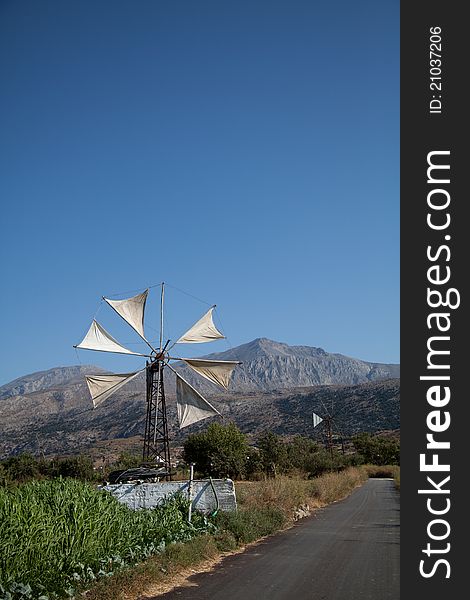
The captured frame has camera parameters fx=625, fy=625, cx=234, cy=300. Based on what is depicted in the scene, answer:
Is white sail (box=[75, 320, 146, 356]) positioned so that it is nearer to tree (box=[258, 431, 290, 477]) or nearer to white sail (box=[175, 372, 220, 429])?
white sail (box=[175, 372, 220, 429])

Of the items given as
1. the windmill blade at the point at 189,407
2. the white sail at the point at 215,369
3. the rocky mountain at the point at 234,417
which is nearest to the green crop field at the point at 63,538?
the windmill blade at the point at 189,407

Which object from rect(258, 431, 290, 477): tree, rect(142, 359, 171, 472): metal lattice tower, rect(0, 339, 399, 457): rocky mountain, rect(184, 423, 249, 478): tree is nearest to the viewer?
rect(142, 359, 171, 472): metal lattice tower

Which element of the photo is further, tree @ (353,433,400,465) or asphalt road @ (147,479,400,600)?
tree @ (353,433,400,465)

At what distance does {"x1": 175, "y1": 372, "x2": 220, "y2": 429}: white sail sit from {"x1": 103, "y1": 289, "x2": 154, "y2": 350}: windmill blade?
90.4 inches

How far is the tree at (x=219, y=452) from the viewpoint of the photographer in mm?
34875

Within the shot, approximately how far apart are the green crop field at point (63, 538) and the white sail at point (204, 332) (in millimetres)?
10216

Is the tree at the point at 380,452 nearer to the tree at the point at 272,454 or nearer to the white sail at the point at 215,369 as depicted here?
the tree at the point at 272,454

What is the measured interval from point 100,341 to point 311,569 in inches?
508

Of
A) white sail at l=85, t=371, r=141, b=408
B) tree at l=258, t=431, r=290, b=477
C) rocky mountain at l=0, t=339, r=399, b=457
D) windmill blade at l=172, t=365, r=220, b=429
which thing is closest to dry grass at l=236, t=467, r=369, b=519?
windmill blade at l=172, t=365, r=220, b=429

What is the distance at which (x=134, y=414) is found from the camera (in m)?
105

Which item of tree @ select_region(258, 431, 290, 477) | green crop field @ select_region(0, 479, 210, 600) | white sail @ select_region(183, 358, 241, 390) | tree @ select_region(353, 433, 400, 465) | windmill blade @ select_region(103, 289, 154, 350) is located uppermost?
windmill blade @ select_region(103, 289, 154, 350)

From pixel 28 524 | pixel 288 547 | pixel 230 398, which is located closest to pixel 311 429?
pixel 230 398

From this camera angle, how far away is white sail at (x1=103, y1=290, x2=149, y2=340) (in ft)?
71.8

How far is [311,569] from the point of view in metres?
10.7
